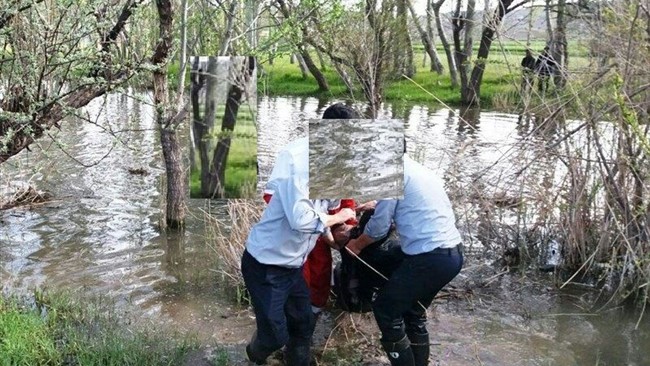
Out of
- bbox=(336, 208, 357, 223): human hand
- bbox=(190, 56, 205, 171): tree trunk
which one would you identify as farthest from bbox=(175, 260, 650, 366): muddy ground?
bbox=(190, 56, 205, 171): tree trunk

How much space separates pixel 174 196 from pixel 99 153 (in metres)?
5.58

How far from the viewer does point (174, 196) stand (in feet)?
26.5

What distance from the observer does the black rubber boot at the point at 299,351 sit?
4.54 metres

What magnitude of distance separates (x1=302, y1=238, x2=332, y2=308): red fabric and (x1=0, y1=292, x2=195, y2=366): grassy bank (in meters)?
0.99

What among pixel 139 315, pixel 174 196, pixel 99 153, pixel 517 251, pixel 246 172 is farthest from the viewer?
pixel 99 153

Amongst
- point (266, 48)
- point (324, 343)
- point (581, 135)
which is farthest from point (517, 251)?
point (266, 48)

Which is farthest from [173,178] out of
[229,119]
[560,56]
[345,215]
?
[560,56]

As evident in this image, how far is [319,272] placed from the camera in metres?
4.85

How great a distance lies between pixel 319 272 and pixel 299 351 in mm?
583

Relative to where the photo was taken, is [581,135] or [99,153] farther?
[99,153]

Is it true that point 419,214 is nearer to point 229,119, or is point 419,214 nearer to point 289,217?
point 289,217

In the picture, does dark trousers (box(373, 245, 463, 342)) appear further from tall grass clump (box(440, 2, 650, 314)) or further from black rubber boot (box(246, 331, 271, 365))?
tall grass clump (box(440, 2, 650, 314))

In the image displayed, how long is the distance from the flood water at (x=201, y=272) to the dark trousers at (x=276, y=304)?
1.00 m

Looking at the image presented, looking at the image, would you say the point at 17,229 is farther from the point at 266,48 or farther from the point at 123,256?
the point at 266,48
